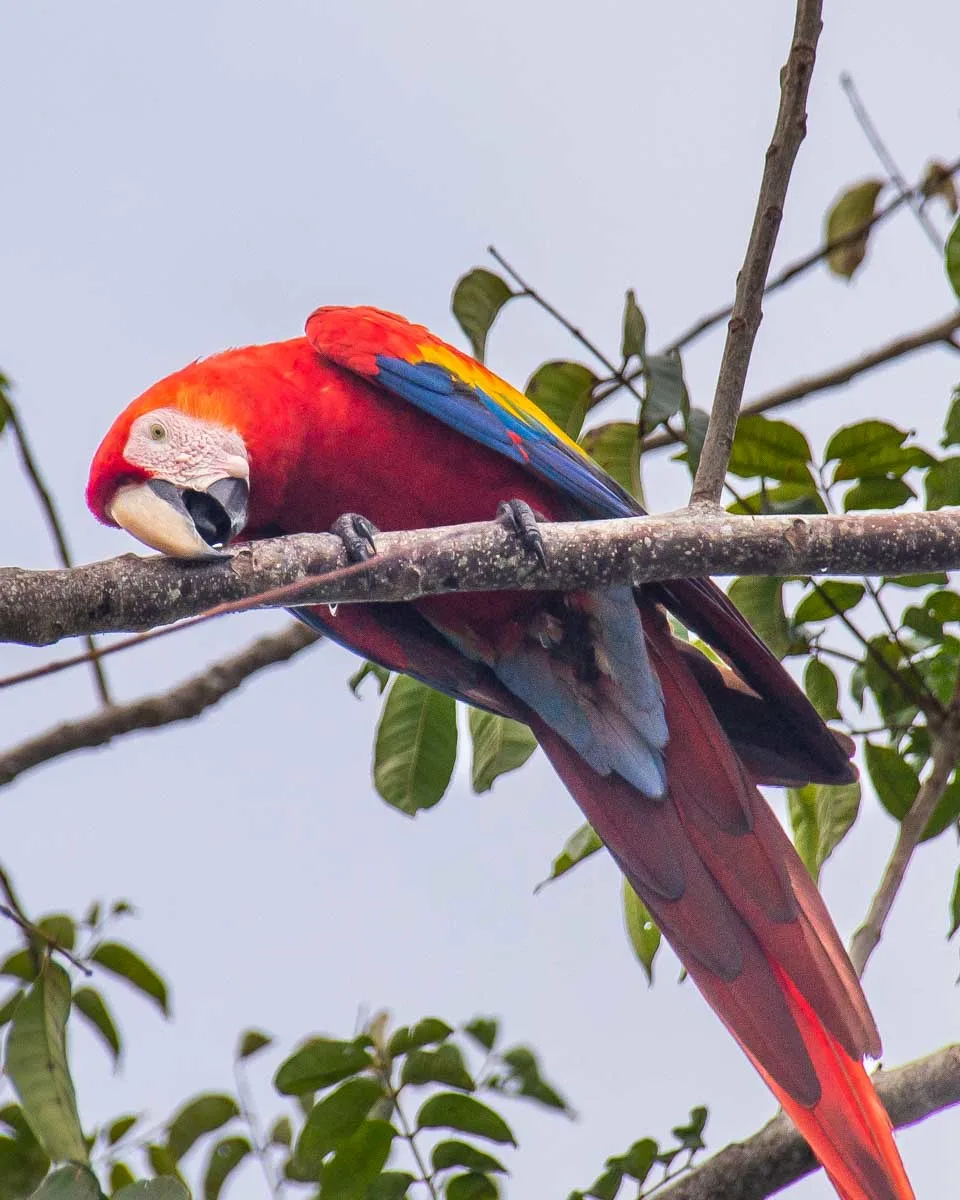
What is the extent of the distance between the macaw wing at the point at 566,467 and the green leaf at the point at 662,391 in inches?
5.3

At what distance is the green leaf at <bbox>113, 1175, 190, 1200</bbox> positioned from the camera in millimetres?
1153

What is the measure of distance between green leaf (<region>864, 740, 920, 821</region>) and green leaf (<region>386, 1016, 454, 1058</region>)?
63 cm

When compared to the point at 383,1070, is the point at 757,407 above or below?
above

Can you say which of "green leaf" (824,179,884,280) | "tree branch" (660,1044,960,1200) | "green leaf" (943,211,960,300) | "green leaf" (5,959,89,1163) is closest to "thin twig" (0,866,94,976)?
"green leaf" (5,959,89,1163)

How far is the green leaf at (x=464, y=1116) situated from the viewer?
1415mm

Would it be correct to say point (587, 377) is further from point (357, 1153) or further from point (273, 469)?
point (357, 1153)

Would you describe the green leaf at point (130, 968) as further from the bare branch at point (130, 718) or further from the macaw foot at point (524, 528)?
the macaw foot at point (524, 528)

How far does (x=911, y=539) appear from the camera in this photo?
47.3 inches

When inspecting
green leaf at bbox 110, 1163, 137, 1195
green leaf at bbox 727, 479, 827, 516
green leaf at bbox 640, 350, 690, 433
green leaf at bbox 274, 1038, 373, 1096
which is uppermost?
green leaf at bbox 640, 350, 690, 433

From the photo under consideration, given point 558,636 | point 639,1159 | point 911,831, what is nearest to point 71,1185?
point 639,1159

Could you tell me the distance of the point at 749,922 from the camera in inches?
62.1

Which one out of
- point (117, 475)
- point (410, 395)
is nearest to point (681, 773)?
point (410, 395)

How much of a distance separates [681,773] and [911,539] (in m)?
0.59

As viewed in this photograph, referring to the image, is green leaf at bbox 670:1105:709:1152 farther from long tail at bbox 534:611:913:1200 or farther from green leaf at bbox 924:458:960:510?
green leaf at bbox 924:458:960:510
